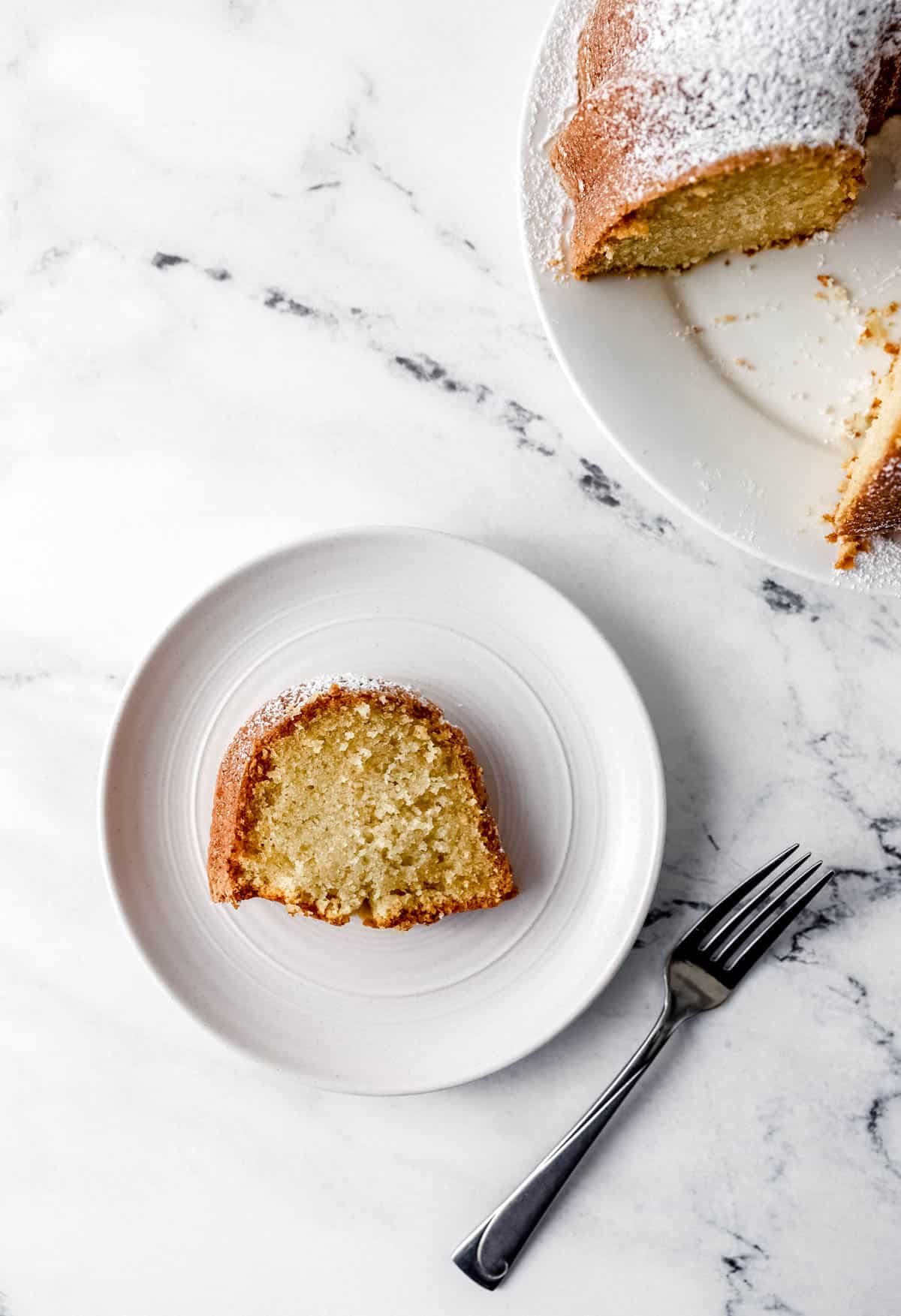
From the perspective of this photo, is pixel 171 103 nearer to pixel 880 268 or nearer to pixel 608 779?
pixel 880 268

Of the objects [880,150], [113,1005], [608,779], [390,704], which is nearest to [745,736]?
[608,779]

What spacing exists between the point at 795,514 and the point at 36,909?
4.71 feet

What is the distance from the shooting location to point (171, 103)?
70.8 inches

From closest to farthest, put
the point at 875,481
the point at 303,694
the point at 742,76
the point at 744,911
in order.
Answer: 1. the point at 742,76
2. the point at 875,481
3. the point at 303,694
4. the point at 744,911

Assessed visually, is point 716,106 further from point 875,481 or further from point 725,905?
point 725,905

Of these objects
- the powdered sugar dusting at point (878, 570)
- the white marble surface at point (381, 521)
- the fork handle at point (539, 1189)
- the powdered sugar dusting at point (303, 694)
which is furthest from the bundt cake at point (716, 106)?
the fork handle at point (539, 1189)

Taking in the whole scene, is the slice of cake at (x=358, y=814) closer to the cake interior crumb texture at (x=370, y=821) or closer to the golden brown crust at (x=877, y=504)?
the cake interior crumb texture at (x=370, y=821)

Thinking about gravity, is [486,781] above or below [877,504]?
below

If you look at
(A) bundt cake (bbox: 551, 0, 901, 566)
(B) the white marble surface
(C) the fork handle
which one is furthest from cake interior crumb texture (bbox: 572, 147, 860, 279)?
(C) the fork handle

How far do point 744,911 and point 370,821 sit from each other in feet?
2.11

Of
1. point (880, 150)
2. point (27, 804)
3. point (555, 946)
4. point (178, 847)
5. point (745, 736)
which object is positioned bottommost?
point (27, 804)

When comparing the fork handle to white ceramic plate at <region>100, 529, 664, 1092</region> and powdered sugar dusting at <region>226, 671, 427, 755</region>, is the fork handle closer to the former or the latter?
white ceramic plate at <region>100, 529, 664, 1092</region>

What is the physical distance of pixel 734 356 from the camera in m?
1.72

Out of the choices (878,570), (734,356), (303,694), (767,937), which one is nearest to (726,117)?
(734,356)
